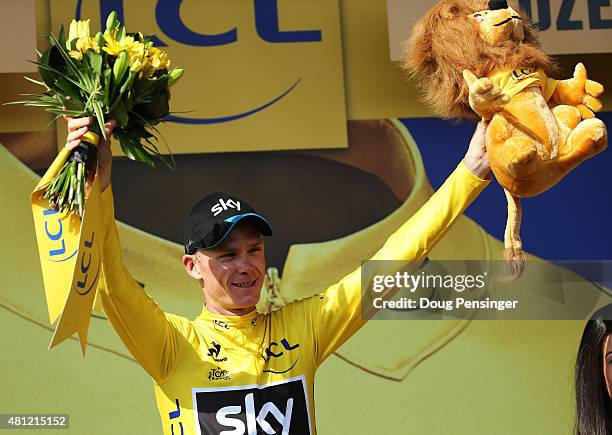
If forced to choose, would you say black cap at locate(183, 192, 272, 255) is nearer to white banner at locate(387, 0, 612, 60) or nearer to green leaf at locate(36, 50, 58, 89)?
green leaf at locate(36, 50, 58, 89)

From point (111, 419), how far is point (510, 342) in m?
1.52

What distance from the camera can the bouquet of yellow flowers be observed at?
7.65 ft

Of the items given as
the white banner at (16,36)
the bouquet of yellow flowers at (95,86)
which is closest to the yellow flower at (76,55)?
the bouquet of yellow flowers at (95,86)

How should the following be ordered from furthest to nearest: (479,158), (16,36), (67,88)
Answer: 1. (16,36)
2. (479,158)
3. (67,88)

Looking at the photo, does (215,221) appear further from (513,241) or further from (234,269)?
(513,241)

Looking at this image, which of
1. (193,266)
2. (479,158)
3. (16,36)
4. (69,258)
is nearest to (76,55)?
(69,258)

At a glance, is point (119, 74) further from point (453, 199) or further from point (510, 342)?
point (510, 342)

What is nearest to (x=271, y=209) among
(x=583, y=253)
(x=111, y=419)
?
(x=111, y=419)

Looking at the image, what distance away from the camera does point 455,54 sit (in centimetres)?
244

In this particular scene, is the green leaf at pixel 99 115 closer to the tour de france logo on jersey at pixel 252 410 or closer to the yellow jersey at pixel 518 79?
the tour de france logo on jersey at pixel 252 410

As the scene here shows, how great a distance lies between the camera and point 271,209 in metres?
3.97

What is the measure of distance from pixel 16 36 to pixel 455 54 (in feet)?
6.62

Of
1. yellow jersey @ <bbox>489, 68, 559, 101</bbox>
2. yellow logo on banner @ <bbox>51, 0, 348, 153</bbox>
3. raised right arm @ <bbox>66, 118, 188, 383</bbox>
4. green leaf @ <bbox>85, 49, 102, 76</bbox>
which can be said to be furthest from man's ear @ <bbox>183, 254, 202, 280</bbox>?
yellow logo on banner @ <bbox>51, 0, 348, 153</bbox>

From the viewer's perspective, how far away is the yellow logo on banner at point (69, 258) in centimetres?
223
